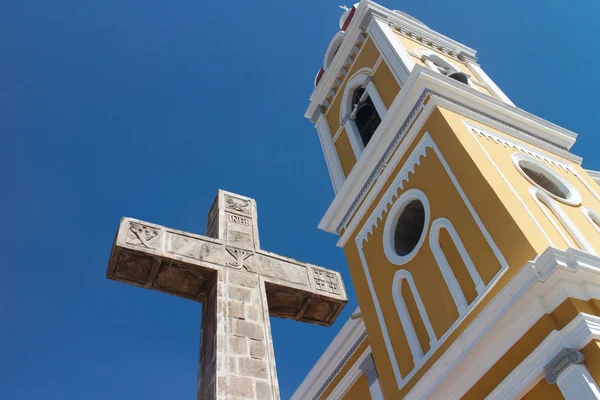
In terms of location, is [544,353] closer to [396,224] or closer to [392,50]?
[396,224]

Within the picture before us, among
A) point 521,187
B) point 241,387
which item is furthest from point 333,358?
point 241,387

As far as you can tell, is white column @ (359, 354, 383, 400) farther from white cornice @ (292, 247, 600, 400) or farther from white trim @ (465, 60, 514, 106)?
white trim @ (465, 60, 514, 106)

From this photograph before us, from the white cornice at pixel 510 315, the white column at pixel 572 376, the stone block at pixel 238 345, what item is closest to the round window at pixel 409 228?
the white cornice at pixel 510 315

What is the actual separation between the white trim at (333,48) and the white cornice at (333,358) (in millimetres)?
6170

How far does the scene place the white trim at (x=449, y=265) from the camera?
684cm

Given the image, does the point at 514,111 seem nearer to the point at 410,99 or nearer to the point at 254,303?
the point at 410,99

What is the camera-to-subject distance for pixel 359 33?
12531mm

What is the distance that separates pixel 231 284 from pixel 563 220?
486 cm

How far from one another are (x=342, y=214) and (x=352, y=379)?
2.87 metres

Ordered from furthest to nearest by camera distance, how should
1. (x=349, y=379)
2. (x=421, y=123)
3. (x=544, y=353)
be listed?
(x=349, y=379) → (x=421, y=123) → (x=544, y=353)

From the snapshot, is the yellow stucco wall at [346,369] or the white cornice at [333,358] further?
the white cornice at [333,358]

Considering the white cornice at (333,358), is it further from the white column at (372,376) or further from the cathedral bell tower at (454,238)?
the white column at (372,376)

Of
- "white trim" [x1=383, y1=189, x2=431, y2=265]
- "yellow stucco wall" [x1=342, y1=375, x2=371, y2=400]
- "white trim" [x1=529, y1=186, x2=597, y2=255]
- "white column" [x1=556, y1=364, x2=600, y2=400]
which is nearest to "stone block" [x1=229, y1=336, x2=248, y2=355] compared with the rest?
"white column" [x1=556, y1=364, x2=600, y2=400]

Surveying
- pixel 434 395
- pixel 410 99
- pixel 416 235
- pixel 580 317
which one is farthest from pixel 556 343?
pixel 410 99
